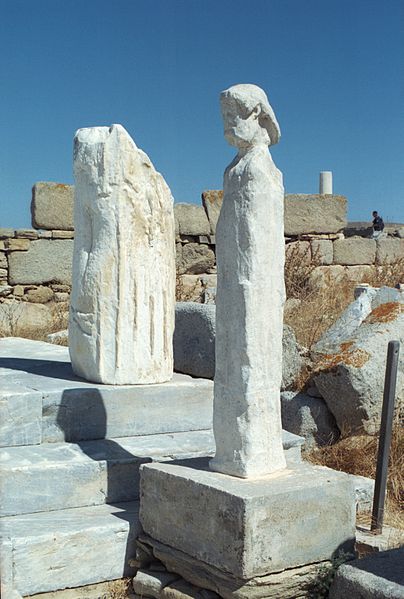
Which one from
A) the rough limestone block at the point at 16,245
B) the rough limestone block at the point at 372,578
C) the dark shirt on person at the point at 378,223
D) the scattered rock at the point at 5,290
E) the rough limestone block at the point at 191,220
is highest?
the dark shirt on person at the point at 378,223

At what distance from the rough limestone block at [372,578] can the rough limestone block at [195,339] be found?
368 cm

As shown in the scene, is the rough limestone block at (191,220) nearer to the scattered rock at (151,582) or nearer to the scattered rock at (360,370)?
the scattered rock at (360,370)

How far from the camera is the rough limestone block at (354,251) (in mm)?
13500

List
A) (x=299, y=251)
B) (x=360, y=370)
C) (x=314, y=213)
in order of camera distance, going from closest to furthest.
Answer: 1. (x=360, y=370)
2. (x=299, y=251)
3. (x=314, y=213)

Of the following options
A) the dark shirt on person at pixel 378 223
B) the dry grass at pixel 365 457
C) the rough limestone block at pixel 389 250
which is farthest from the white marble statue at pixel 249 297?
the dark shirt on person at pixel 378 223

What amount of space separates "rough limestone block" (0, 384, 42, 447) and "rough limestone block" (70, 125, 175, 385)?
1.85 ft

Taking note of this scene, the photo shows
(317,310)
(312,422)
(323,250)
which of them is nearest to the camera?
(312,422)

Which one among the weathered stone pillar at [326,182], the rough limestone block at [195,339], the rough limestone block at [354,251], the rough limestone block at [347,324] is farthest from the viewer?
the weathered stone pillar at [326,182]

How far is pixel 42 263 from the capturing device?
429 inches

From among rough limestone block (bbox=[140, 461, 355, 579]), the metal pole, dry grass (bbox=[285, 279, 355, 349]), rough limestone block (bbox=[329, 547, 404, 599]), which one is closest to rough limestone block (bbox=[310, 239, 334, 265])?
dry grass (bbox=[285, 279, 355, 349])

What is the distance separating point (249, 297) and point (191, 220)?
808 cm

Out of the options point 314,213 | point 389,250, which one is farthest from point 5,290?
point 389,250

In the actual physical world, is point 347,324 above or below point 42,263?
below

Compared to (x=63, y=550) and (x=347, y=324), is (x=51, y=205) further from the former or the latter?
(x=63, y=550)
